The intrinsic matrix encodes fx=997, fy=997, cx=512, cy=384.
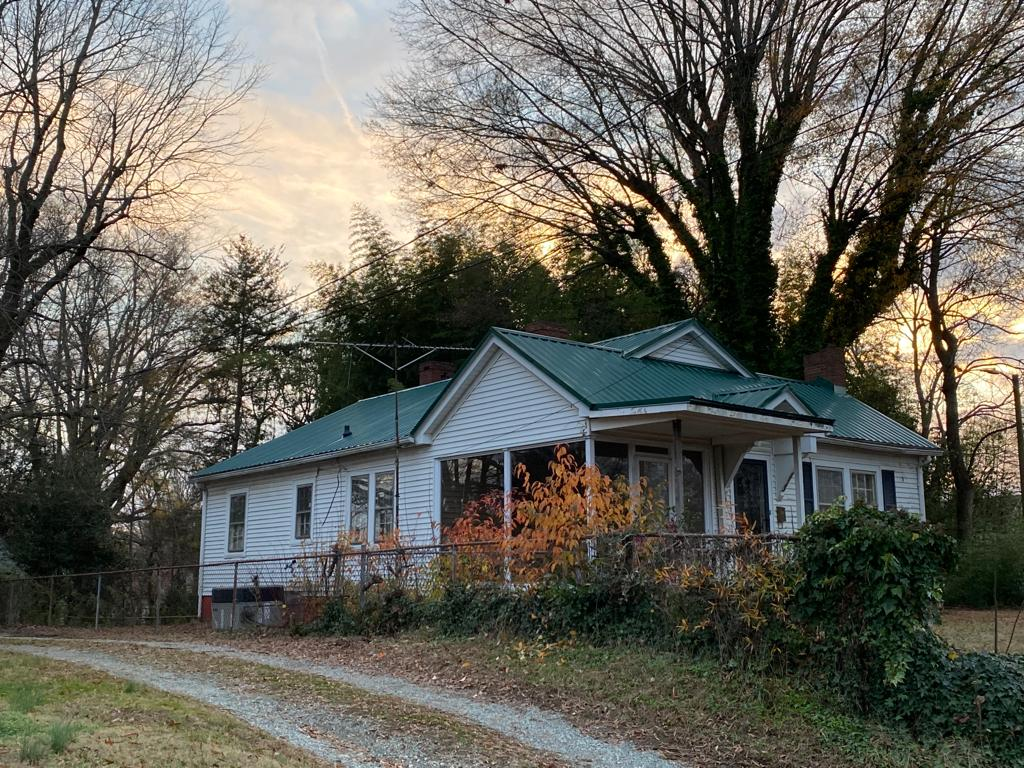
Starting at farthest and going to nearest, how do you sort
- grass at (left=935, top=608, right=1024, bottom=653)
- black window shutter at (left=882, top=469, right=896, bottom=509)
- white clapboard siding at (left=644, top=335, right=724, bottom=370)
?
black window shutter at (left=882, top=469, right=896, bottom=509) < white clapboard siding at (left=644, top=335, right=724, bottom=370) < grass at (left=935, top=608, right=1024, bottom=653)

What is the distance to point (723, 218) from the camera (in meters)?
30.8

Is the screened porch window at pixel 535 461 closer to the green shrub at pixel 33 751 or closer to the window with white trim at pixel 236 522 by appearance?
the window with white trim at pixel 236 522

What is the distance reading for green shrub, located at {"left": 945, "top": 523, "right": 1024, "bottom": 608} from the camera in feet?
70.7

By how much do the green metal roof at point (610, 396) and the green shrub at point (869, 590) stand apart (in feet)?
18.7

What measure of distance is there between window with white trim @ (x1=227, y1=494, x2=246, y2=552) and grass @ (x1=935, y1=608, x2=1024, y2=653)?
16.7 metres

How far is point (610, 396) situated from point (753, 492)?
4.97 metres

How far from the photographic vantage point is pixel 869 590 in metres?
9.54

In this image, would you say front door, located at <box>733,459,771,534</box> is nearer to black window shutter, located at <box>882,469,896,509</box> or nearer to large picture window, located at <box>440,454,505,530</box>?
black window shutter, located at <box>882,469,896,509</box>

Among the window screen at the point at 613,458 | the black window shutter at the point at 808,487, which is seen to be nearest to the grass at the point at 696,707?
the window screen at the point at 613,458

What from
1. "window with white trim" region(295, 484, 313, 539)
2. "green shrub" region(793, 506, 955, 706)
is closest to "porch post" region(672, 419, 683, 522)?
"green shrub" region(793, 506, 955, 706)

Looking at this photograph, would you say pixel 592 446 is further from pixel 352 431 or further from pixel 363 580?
pixel 352 431

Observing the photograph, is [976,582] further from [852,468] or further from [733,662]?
[733,662]

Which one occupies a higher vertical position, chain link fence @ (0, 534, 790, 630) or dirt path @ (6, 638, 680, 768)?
chain link fence @ (0, 534, 790, 630)

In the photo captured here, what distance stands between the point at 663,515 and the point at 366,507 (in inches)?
375
